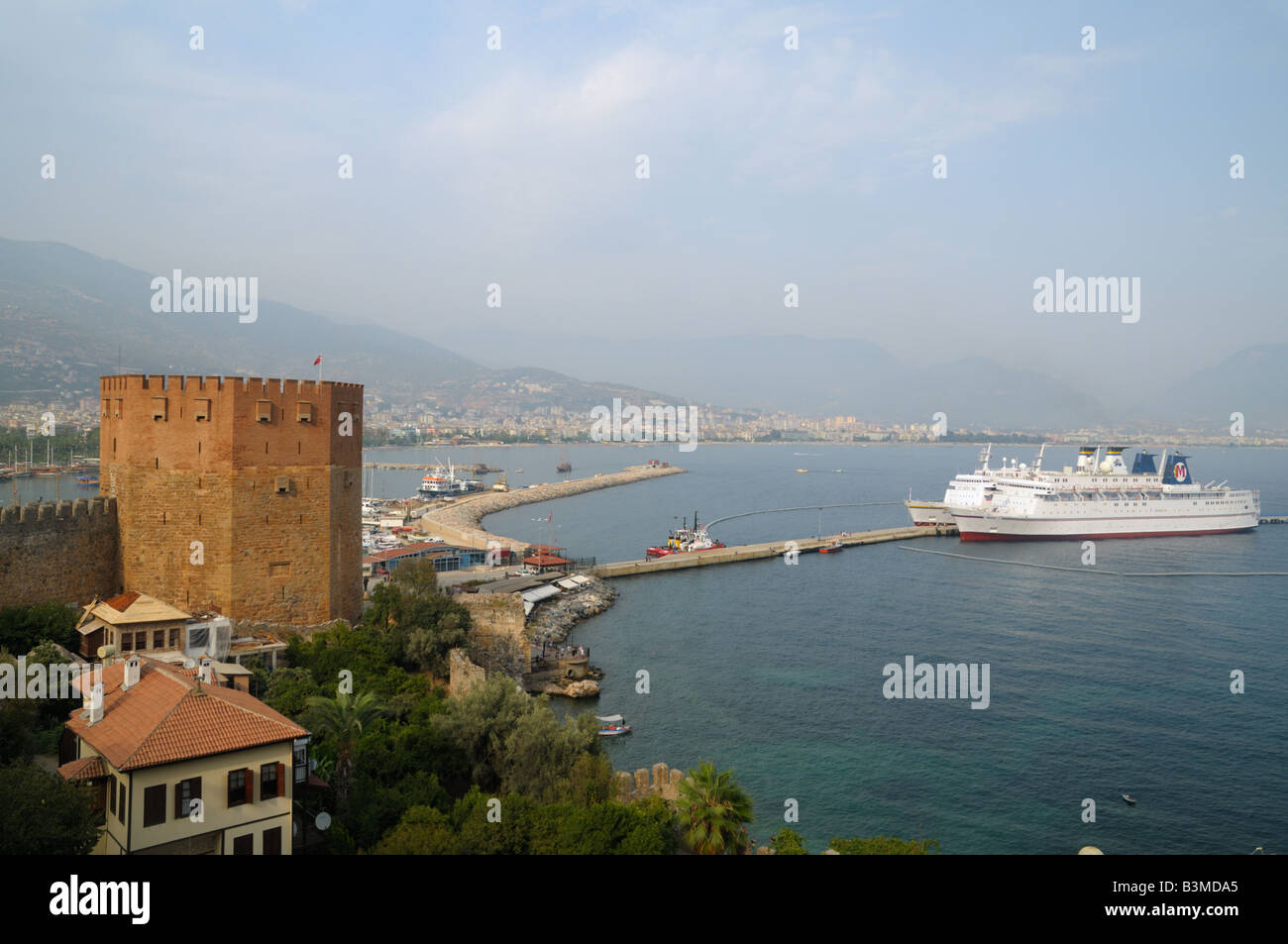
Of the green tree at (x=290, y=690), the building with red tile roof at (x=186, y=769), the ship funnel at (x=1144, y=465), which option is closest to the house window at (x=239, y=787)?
the building with red tile roof at (x=186, y=769)

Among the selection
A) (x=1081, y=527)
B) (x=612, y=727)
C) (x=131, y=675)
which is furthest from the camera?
(x=1081, y=527)

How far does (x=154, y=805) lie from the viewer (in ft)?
31.3

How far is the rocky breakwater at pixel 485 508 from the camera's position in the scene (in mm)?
53947

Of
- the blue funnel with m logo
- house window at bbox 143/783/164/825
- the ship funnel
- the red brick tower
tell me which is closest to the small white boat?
the red brick tower

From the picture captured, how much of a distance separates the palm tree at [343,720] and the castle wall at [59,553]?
556cm

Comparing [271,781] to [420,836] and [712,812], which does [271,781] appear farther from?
[712,812]

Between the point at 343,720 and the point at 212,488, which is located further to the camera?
the point at 212,488

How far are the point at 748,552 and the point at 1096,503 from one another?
2836cm

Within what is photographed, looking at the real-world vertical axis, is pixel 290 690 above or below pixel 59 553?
below

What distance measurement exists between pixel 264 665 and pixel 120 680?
4.53 m

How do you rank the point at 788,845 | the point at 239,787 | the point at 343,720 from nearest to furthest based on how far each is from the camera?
1. the point at 239,787
2. the point at 788,845
3. the point at 343,720

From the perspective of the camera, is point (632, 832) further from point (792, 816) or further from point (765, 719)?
point (765, 719)

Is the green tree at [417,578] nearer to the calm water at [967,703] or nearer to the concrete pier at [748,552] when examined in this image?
the calm water at [967,703]

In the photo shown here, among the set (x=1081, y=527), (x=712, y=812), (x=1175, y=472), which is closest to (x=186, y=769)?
(x=712, y=812)
